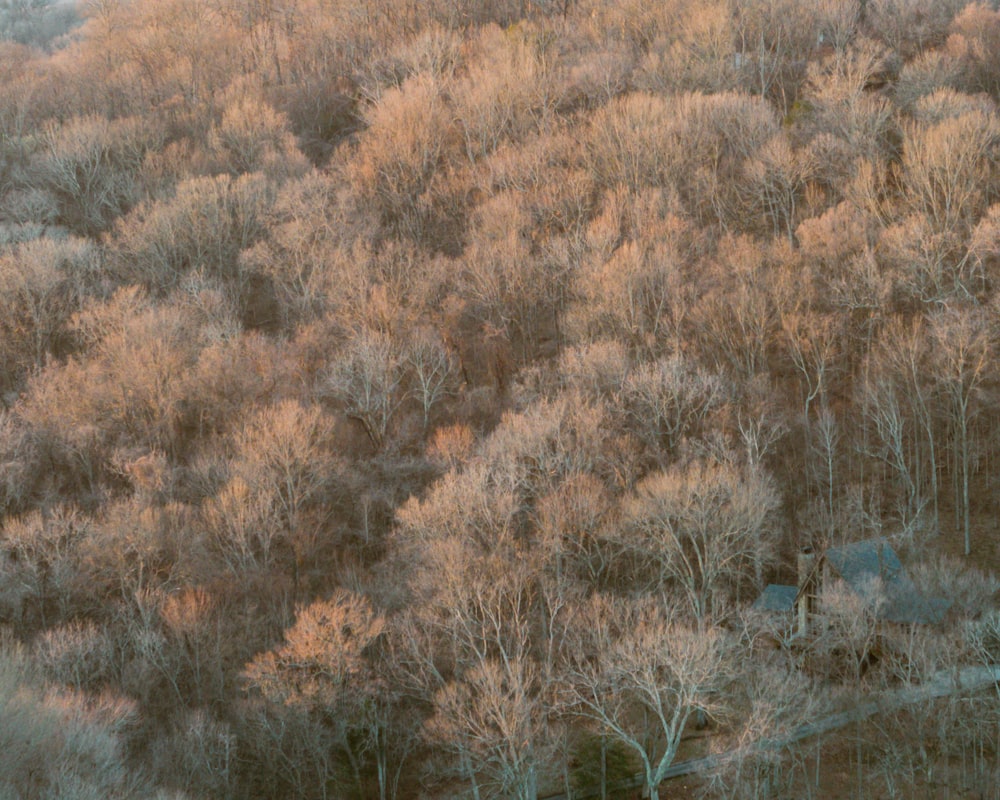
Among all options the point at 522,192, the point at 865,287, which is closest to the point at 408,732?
the point at 865,287

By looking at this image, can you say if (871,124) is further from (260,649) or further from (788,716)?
(260,649)

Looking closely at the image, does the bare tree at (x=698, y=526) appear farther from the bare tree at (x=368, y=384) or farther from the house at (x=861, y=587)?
the bare tree at (x=368, y=384)

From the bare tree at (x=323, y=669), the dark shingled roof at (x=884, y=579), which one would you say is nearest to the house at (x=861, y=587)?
the dark shingled roof at (x=884, y=579)

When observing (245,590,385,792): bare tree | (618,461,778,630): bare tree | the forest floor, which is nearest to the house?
(618,461,778,630): bare tree

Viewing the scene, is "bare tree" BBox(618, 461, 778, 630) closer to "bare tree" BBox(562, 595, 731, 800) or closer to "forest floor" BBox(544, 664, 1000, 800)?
"bare tree" BBox(562, 595, 731, 800)

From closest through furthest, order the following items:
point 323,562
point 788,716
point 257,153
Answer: point 788,716
point 323,562
point 257,153
